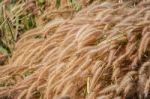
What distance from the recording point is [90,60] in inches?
163

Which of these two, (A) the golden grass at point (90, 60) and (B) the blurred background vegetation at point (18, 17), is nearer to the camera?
(A) the golden grass at point (90, 60)

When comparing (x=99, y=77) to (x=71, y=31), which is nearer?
(x=99, y=77)

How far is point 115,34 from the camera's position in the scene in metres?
4.27

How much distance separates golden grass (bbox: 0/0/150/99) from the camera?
3978mm

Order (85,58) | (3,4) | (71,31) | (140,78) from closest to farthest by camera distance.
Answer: (140,78) < (85,58) < (71,31) < (3,4)

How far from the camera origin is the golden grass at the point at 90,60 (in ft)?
13.1

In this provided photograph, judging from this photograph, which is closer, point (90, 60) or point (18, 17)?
point (90, 60)

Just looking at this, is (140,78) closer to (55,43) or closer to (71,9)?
(55,43)

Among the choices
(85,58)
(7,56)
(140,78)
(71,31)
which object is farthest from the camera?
(7,56)

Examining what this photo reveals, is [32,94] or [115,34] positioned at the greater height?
[115,34]

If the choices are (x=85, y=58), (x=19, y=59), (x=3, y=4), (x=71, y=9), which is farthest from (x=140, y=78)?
(x=3, y=4)

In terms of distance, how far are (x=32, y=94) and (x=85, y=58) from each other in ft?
1.71

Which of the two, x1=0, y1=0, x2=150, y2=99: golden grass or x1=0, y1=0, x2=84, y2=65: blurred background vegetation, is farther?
x1=0, y1=0, x2=84, y2=65: blurred background vegetation

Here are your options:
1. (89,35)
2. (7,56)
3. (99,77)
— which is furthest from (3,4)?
(99,77)
